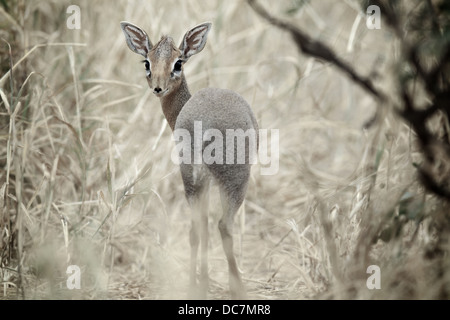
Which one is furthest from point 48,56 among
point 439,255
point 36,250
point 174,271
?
point 439,255

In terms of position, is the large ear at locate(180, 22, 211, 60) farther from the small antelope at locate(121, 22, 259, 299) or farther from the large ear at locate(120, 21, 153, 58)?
the large ear at locate(120, 21, 153, 58)

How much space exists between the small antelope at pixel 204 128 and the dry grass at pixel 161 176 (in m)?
0.28

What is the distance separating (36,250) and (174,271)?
0.51 metres

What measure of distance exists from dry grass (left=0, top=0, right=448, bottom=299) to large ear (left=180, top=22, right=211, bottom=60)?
22.4 inches

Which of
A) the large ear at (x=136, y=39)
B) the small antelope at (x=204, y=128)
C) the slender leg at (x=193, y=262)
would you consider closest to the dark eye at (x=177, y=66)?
the small antelope at (x=204, y=128)

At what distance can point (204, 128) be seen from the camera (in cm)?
188

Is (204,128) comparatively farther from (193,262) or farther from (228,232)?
(193,262)

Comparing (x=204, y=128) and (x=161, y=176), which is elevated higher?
(x=161, y=176)

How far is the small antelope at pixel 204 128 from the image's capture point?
1.89 meters

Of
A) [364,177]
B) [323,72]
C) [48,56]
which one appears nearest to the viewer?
[364,177]

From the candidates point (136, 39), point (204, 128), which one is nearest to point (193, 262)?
point (204, 128)

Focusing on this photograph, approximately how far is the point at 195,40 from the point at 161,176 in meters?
1.09

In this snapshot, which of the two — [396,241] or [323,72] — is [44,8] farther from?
[396,241]
